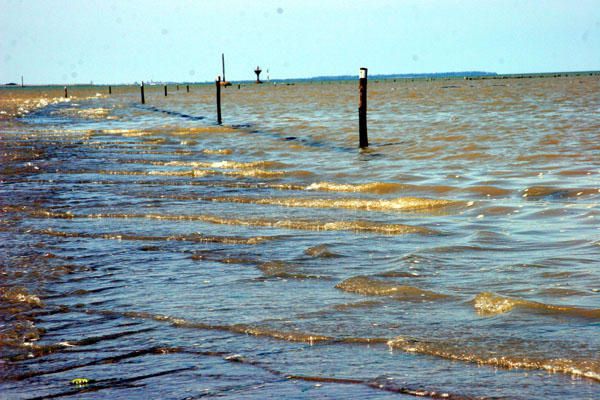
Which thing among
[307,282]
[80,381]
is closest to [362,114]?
[307,282]

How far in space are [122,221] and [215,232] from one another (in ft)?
5.01

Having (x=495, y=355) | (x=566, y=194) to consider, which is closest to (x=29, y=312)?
(x=495, y=355)

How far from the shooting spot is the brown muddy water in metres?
4.57

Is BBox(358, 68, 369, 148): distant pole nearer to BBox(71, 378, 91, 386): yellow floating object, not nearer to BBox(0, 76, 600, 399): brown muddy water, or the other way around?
BBox(0, 76, 600, 399): brown muddy water

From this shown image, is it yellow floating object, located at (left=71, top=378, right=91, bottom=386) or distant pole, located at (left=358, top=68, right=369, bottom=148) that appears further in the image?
distant pole, located at (left=358, top=68, right=369, bottom=148)

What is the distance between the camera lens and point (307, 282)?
269 inches

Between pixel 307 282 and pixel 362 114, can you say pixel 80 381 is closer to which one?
pixel 307 282

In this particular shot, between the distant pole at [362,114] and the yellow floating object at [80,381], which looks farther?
the distant pole at [362,114]

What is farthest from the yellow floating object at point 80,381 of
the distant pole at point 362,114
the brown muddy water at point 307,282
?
the distant pole at point 362,114

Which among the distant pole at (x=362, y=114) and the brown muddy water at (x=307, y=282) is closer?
the brown muddy water at (x=307, y=282)

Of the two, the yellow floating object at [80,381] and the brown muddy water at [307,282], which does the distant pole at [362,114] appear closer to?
the brown muddy water at [307,282]

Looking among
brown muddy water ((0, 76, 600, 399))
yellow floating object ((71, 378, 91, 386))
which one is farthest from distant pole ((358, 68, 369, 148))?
yellow floating object ((71, 378, 91, 386))

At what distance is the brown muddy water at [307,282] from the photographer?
4.57m

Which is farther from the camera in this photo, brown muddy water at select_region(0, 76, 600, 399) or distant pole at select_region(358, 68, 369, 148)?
distant pole at select_region(358, 68, 369, 148)
